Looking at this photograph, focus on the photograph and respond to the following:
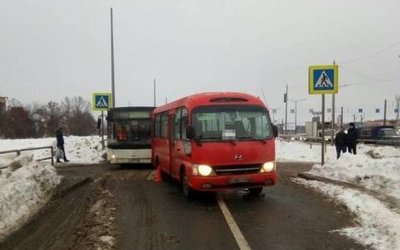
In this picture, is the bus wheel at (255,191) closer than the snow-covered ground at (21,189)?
No

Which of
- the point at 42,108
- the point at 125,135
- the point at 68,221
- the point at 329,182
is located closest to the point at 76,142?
the point at 125,135

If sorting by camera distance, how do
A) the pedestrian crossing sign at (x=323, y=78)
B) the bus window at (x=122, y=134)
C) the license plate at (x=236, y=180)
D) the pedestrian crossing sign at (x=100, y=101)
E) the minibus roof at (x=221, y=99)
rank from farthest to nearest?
the pedestrian crossing sign at (x=100, y=101)
the bus window at (x=122, y=134)
the pedestrian crossing sign at (x=323, y=78)
the minibus roof at (x=221, y=99)
the license plate at (x=236, y=180)

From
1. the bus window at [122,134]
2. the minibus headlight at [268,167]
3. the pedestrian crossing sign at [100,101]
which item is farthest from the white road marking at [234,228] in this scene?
the pedestrian crossing sign at [100,101]

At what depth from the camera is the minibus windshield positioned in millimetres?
12266

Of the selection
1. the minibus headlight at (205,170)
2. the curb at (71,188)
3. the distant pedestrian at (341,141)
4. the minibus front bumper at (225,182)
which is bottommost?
the curb at (71,188)

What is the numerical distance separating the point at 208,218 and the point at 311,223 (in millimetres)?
1975

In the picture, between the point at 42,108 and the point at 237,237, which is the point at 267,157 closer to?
the point at 237,237

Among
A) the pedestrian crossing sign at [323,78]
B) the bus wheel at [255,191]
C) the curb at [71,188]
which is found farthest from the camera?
the pedestrian crossing sign at [323,78]

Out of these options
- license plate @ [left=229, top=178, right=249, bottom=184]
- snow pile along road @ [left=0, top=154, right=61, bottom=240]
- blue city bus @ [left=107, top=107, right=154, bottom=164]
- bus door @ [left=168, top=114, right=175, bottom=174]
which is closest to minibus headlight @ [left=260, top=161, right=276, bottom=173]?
license plate @ [left=229, top=178, right=249, bottom=184]

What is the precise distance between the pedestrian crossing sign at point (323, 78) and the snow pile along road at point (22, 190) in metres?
8.95

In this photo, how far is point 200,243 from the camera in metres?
8.38

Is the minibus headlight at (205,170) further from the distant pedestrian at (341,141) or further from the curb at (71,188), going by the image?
the distant pedestrian at (341,141)

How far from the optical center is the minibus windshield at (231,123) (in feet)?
40.2

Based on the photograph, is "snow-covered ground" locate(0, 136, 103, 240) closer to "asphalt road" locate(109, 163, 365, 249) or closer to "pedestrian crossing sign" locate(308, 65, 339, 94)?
"asphalt road" locate(109, 163, 365, 249)
